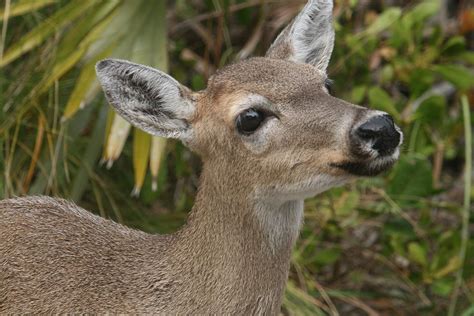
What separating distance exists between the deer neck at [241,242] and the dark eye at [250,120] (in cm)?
20

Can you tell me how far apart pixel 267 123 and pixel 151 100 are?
54 cm

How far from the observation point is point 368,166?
361 cm

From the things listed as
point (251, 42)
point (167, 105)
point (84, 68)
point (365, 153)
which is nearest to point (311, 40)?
point (167, 105)

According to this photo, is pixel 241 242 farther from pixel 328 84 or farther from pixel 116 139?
pixel 116 139

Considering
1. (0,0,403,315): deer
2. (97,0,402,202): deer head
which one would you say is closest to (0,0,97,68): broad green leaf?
(0,0,403,315): deer

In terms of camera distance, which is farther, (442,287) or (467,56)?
(467,56)

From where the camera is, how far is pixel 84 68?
5.42 meters

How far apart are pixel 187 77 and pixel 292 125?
372 centimetres

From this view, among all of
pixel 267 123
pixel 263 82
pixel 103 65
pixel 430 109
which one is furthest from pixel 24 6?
pixel 430 109

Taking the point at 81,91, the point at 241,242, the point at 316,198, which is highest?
the point at 241,242

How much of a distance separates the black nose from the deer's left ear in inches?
36.5

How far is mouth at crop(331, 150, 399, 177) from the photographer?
11.8 ft

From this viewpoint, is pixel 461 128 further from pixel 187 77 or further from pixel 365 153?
pixel 365 153

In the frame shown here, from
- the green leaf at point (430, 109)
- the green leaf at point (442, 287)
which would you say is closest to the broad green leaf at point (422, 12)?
the green leaf at point (430, 109)
